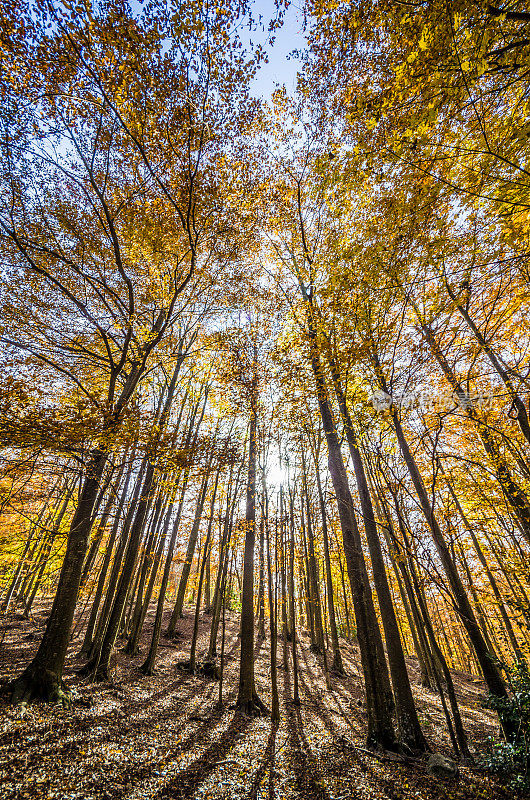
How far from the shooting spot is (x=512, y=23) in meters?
3.00

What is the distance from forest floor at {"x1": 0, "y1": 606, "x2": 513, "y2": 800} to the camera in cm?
378

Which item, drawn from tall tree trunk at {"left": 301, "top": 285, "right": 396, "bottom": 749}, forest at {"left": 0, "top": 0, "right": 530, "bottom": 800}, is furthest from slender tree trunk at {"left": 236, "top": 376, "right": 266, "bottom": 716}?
tall tree trunk at {"left": 301, "top": 285, "right": 396, "bottom": 749}

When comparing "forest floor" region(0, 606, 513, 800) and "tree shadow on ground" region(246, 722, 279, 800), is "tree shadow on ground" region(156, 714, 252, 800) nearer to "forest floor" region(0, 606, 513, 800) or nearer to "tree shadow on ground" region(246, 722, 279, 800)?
"forest floor" region(0, 606, 513, 800)

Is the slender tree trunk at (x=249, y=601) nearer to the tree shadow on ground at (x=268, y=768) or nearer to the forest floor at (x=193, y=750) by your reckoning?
the forest floor at (x=193, y=750)

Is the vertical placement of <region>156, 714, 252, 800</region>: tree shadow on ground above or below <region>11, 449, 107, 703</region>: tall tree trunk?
below

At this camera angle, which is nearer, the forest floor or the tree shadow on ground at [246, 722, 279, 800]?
the forest floor

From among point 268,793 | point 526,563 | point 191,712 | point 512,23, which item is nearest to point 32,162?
point 512,23

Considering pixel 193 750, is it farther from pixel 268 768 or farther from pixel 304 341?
pixel 304 341

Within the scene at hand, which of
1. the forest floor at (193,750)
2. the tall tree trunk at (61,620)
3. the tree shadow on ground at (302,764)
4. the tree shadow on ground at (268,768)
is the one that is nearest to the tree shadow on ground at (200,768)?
the forest floor at (193,750)

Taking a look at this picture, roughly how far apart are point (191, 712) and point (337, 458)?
6.59 m

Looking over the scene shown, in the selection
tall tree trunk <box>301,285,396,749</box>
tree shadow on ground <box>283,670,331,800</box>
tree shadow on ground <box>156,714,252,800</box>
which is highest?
tall tree trunk <box>301,285,396,749</box>

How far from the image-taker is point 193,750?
500 centimetres

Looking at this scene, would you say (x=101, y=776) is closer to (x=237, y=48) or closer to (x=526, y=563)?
(x=526, y=563)

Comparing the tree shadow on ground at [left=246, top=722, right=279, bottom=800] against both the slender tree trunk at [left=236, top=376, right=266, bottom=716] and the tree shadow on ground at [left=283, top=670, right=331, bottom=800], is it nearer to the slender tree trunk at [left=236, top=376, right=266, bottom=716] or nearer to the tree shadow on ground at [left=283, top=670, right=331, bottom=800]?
the tree shadow on ground at [left=283, top=670, right=331, bottom=800]
